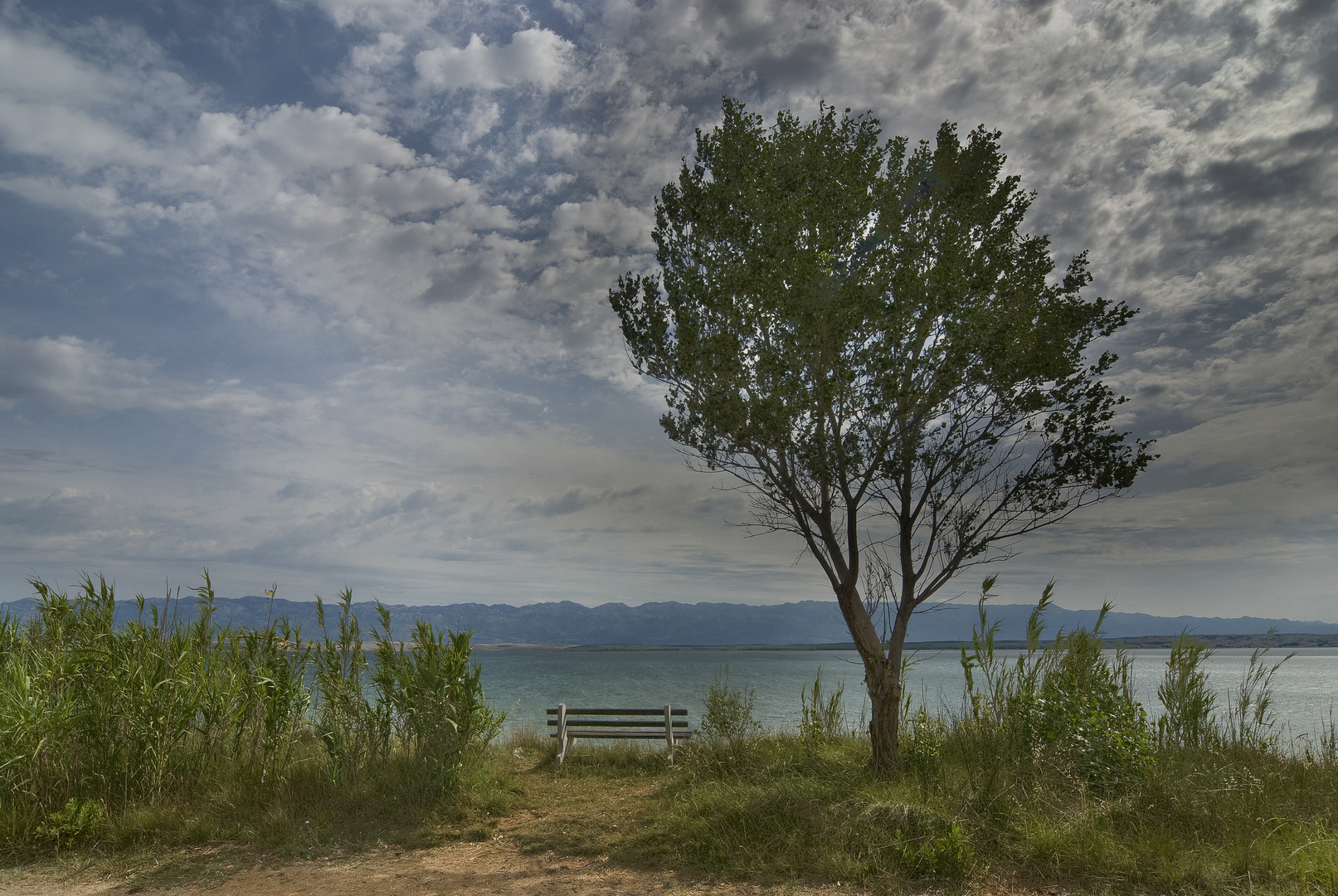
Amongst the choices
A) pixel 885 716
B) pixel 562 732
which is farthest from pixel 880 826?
Result: pixel 562 732

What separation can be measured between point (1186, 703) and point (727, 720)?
5917 millimetres

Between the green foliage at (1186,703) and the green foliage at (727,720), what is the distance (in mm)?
5182

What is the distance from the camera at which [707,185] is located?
975 centimetres

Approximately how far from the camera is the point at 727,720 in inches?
383

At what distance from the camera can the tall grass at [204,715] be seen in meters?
7.29

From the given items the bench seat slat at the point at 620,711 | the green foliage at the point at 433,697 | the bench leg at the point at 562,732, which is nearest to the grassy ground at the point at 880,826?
the green foliage at the point at 433,697

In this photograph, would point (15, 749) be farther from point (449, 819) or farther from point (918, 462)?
point (918, 462)

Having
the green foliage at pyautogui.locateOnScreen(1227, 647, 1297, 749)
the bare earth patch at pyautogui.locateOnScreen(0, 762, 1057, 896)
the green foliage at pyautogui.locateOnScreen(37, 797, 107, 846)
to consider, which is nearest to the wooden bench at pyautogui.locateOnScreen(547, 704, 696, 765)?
the bare earth patch at pyautogui.locateOnScreen(0, 762, 1057, 896)

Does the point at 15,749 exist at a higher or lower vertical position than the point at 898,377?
lower

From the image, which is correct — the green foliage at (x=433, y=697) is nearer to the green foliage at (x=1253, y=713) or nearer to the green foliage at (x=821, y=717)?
the green foliage at (x=821, y=717)

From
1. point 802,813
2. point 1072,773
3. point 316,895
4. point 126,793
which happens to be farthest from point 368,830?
point 1072,773

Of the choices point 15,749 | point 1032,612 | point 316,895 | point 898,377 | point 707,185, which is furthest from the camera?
point 707,185

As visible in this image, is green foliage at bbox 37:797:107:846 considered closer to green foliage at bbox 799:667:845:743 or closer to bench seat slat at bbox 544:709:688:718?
bench seat slat at bbox 544:709:688:718

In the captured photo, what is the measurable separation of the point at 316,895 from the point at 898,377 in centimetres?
818
